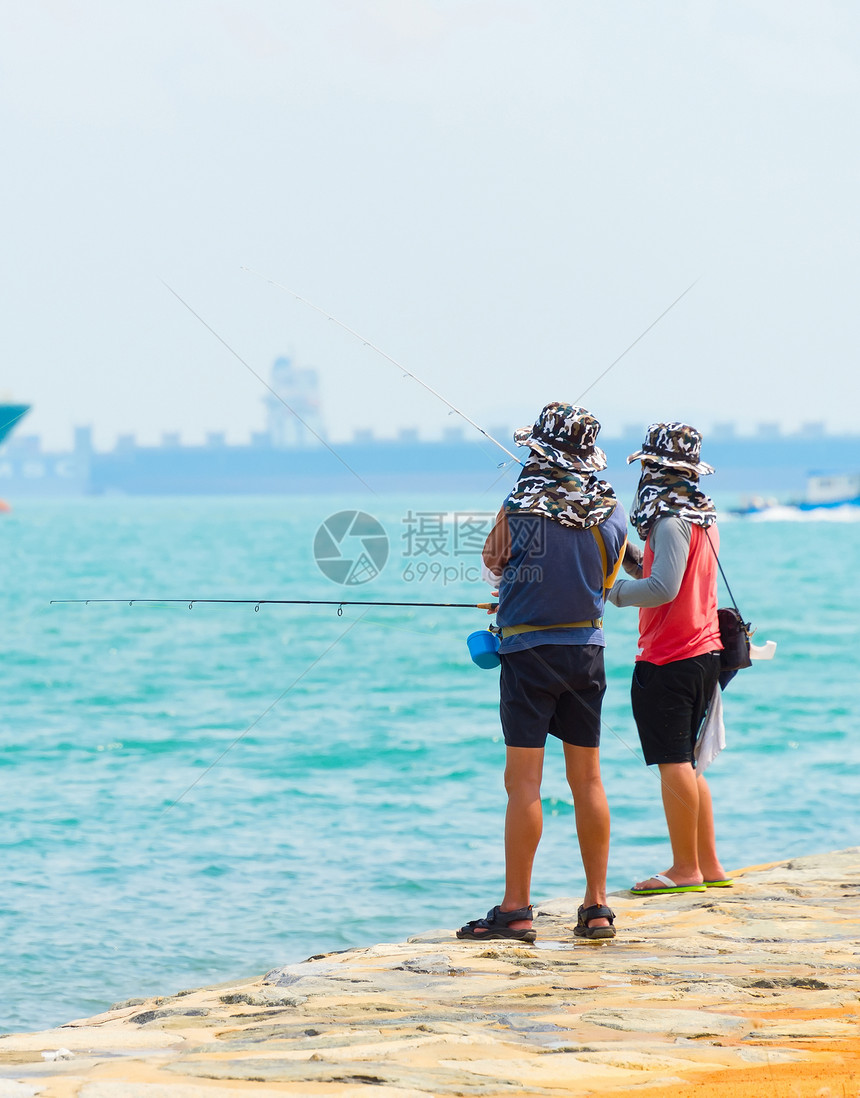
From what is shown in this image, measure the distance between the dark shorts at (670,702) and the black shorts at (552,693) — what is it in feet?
1.95

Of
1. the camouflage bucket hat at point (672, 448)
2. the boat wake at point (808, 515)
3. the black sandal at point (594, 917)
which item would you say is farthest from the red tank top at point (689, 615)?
the boat wake at point (808, 515)

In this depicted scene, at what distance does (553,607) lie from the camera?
3805 millimetres

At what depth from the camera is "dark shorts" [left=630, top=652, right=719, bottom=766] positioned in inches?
176

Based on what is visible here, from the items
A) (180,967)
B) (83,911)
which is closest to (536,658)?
(180,967)

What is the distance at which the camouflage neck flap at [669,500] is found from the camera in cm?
431

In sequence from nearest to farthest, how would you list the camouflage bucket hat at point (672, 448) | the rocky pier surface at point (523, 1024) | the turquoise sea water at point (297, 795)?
1. the rocky pier surface at point (523, 1024)
2. the camouflage bucket hat at point (672, 448)
3. the turquoise sea water at point (297, 795)

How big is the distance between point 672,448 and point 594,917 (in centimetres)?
158

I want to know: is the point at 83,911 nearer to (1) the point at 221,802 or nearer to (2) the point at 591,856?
(1) the point at 221,802

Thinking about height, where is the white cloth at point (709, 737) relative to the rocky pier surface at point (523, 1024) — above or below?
above

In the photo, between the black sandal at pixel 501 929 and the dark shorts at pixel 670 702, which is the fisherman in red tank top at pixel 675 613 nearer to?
the dark shorts at pixel 670 702

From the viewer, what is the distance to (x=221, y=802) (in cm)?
905

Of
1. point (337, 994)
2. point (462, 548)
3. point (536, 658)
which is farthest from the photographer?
point (462, 548)

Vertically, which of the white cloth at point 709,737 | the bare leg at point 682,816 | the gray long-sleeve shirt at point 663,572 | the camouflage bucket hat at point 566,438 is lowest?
the bare leg at point 682,816

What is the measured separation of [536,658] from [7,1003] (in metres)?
2.82
